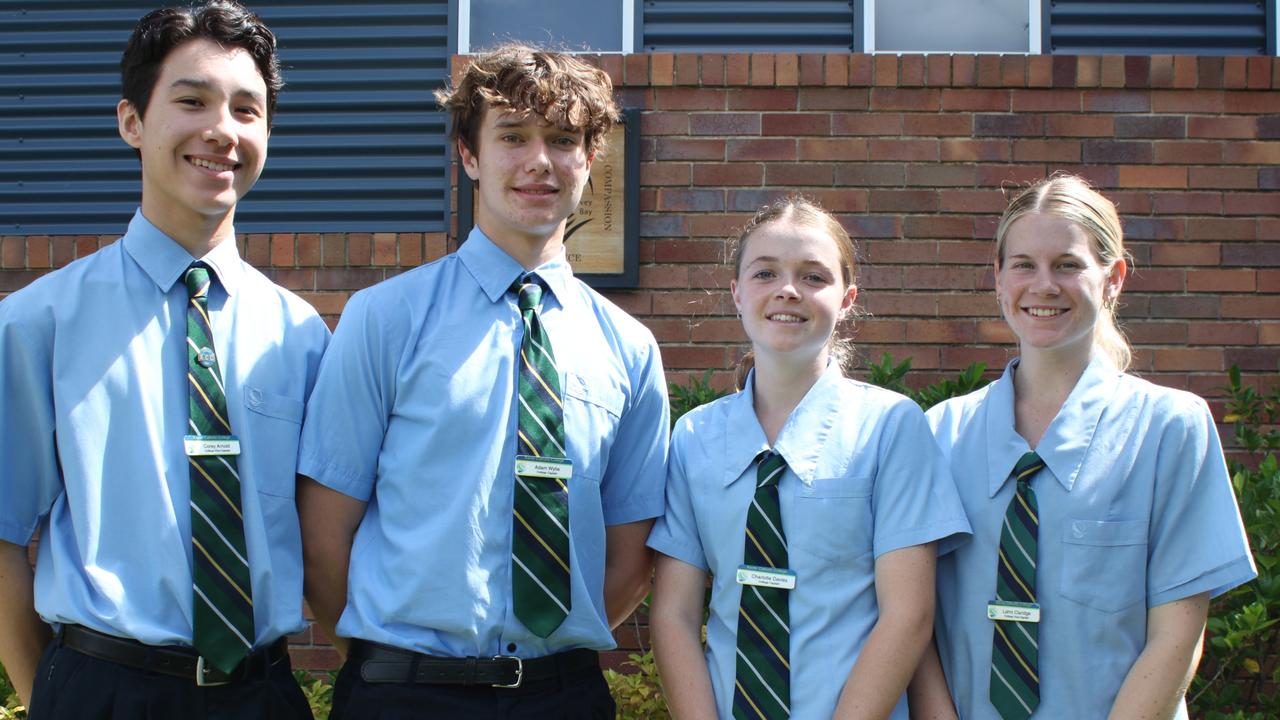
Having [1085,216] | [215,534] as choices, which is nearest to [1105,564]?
[1085,216]

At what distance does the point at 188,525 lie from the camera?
252cm

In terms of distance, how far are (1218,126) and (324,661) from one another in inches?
178

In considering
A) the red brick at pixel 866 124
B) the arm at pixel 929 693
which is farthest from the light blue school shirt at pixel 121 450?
the red brick at pixel 866 124

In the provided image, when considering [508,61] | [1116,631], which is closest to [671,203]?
[508,61]

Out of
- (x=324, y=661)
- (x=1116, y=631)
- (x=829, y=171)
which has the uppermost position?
(x=829, y=171)

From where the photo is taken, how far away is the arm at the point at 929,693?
268 centimetres

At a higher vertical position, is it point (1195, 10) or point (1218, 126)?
point (1195, 10)

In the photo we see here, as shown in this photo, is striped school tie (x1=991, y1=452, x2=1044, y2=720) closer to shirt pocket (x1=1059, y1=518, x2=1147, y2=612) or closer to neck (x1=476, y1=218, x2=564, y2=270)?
shirt pocket (x1=1059, y1=518, x2=1147, y2=612)

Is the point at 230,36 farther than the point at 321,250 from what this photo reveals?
No

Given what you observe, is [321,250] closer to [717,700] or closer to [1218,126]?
[717,700]

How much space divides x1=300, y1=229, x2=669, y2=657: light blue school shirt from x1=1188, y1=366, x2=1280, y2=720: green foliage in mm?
2022

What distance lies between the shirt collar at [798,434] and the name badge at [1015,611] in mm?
495

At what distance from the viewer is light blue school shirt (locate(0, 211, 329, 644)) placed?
2471 mm

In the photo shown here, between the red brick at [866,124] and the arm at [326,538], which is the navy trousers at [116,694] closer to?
the arm at [326,538]
